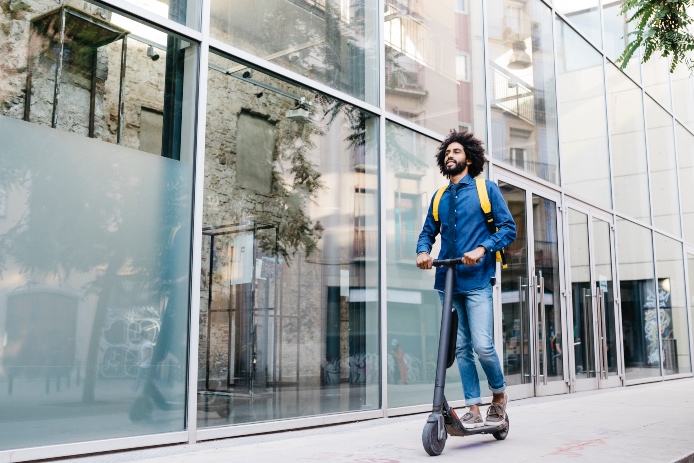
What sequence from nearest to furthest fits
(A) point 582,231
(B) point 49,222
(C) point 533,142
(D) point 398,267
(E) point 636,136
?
(B) point 49,222 → (D) point 398,267 → (C) point 533,142 → (A) point 582,231 → (E) point 636,136

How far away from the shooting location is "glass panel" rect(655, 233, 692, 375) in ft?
46.2

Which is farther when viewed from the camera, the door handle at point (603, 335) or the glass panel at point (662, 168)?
the glass panel at point (662, 168)

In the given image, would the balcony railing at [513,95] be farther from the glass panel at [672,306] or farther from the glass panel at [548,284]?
the glass panel at [672,306]

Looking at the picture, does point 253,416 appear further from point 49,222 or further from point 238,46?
point 238,46

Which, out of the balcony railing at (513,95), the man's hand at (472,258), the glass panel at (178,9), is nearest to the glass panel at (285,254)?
the glass panel at (178,9)

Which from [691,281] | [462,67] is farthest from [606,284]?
[691,281]

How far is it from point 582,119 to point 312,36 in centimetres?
Result: 649

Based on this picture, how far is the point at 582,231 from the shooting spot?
11227mm

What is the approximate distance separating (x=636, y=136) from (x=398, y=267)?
28.0 feet

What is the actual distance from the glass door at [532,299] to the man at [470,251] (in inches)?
173

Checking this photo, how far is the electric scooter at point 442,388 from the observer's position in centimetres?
401

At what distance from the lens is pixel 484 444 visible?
14.8 ft

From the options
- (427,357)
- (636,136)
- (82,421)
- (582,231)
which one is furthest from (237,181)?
(636,136)

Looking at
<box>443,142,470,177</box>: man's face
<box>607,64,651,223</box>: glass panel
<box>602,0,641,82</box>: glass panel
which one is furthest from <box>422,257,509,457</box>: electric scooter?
<box>602,0,641,82</box>: glass panel
